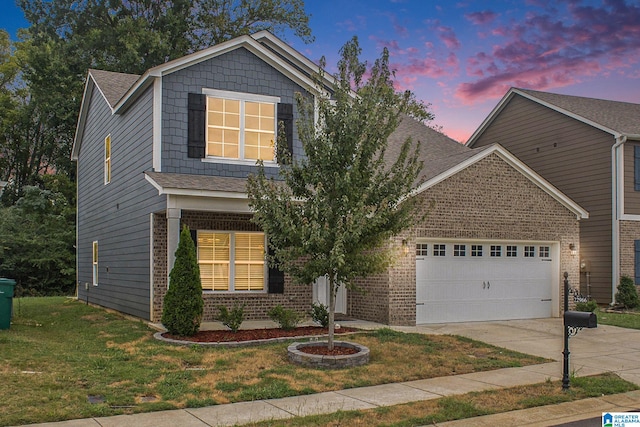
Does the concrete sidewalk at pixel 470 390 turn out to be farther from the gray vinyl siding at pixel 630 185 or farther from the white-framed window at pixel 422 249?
the gray vinyl siding at pixel 630 185

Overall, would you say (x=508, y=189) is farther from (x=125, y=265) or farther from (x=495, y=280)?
(x=125, y=265)

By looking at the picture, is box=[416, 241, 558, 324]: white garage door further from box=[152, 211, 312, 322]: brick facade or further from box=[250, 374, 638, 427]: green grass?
box=[250, 374, 638, 427]: green grass

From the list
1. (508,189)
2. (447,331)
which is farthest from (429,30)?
(447,331)

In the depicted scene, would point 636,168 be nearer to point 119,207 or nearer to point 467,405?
point 467,405

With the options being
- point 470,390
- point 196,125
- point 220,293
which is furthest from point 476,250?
point 470,390

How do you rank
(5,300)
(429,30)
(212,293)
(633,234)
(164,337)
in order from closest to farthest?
1. (164,337)
2. (5,300)
3. (212,293)
4. (429,30)
5. (633,234)

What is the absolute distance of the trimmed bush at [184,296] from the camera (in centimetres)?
1219

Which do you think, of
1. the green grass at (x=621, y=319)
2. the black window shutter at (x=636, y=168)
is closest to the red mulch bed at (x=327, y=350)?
the green grass at (x=621, y=319)

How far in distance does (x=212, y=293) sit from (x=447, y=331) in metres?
5.62

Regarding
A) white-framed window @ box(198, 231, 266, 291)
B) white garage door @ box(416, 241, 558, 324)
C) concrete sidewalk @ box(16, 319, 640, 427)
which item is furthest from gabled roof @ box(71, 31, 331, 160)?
→ concrete sidewalk @ box(16, 319, 640, 427)

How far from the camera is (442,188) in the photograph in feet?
51.7

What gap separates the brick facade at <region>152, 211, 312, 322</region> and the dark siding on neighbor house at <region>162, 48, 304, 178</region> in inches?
45.1

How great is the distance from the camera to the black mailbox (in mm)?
8555

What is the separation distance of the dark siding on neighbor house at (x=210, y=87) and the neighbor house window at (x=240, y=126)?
251 mm
